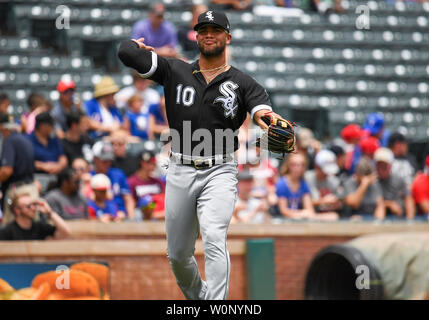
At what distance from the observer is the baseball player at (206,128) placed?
17.0ft

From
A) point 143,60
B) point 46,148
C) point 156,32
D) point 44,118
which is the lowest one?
point 46,148

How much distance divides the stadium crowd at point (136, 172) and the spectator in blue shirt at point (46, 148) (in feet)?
0.03

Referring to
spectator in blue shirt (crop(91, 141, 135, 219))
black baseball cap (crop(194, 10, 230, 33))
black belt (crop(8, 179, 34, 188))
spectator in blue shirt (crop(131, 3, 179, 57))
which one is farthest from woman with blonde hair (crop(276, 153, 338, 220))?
black baseball cap (crop(194, 10, 230, 33))

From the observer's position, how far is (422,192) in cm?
965

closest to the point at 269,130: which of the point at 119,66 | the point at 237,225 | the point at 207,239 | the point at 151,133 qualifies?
the point at 207,239

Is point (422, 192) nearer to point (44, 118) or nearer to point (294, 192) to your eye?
point (294, 192)

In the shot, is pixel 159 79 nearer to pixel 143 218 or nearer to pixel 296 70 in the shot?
pixel 143 218

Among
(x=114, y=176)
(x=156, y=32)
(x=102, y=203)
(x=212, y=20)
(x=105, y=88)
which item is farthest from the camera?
(x=156, y=32)

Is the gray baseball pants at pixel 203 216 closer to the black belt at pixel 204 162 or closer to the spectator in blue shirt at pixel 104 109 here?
the black belt at pixel 204 162

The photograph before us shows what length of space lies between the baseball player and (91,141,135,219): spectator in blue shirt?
3340 mm

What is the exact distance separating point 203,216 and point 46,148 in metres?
4.12

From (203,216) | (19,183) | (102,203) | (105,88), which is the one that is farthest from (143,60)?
(105,88)

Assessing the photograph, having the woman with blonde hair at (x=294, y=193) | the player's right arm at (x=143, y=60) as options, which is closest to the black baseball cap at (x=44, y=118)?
the woman with blonde hair at (x=294, y=193)

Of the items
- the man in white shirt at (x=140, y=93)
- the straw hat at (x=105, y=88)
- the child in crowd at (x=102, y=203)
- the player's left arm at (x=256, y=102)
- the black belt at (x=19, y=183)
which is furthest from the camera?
the man in white shirt at (x=140, y=93)
